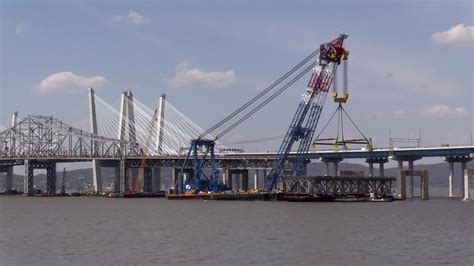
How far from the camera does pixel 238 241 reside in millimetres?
57062

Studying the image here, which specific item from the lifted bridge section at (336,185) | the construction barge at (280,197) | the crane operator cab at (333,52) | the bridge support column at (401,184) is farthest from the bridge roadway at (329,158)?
the crane operator cab at (333,52)

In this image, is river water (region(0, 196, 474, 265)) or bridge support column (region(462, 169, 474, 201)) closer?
river water (region(0, 196, 474, 265))

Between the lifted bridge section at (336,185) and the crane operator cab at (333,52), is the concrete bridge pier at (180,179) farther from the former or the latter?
the crane operator cab at (333,52)

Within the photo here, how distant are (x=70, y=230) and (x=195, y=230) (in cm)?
1061

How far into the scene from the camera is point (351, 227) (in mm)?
70625

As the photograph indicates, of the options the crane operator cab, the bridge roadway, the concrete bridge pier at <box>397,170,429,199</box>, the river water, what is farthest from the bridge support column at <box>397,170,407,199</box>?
the river water

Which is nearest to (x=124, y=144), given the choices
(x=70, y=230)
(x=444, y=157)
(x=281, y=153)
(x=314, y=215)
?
(x=281, y=153)

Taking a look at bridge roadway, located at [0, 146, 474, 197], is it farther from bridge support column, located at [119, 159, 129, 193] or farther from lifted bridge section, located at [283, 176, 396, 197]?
lifted bridge section, located at [283, 176, 396, 197]

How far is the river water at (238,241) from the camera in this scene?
47.2 metres

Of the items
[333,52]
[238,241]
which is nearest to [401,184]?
[333,52]

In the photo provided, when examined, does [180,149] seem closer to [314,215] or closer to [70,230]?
[314,215]

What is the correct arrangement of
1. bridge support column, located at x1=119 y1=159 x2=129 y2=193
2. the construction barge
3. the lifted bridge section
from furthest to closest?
bridge support column, located at x1=119 y1=159 x2=129 y2=193 < the lifted bridge section < the construction barge

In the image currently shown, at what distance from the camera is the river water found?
1860 inches

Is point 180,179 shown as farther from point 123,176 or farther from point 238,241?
point 238,241
